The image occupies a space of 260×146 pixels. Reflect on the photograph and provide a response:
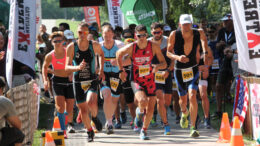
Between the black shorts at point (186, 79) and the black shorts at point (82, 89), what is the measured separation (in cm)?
163

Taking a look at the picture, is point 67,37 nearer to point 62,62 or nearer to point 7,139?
point 62,62

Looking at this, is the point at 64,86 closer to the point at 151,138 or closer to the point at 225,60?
the point at 151,138

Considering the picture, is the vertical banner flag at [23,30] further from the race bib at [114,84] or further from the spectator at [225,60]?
the spectator at [225,60]

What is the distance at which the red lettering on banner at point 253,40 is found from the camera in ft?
33.3

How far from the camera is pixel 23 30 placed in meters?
10.1

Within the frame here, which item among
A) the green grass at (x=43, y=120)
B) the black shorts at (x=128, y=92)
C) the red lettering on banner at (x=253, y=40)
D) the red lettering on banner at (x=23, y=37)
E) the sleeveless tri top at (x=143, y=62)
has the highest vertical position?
the red lettering on banner at (x=23, y=37)

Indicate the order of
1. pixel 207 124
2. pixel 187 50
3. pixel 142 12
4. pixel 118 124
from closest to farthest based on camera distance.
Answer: pixel 187 50
pixel 207 124
pixel 118 124
pixel 142 12

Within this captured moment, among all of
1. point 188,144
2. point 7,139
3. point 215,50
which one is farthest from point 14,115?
point 215,50

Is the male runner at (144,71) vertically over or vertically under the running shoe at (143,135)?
over

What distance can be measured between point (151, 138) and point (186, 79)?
1290 millimetres

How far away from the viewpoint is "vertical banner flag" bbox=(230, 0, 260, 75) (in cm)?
1014

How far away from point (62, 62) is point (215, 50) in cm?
509

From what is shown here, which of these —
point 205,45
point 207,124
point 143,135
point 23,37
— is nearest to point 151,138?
point 143,135

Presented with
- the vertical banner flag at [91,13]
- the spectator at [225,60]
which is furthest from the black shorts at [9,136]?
the vertical banner flag at [91,13]
